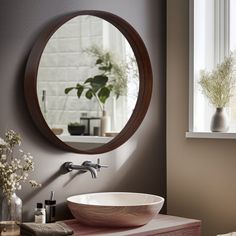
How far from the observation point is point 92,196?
3.19m

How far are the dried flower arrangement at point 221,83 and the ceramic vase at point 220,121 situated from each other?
1.4 inches

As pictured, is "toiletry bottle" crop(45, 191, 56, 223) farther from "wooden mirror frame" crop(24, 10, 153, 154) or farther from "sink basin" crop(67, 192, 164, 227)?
"wooden mirror frame" crop(24, 10, 153, 154)

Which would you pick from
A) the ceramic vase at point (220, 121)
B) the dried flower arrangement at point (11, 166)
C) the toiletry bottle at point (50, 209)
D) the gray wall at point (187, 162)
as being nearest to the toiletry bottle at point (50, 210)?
the toiletry bottle at point (50, 209)

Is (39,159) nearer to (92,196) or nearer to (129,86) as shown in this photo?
(92,196)

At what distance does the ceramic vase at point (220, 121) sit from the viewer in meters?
3.41

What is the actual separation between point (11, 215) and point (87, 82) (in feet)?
2.85

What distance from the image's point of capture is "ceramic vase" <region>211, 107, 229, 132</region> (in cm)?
341

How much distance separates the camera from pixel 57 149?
311cm

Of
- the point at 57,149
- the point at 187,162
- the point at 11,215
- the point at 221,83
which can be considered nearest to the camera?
the point at 11,215

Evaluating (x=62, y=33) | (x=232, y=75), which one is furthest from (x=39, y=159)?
(x=232, y=75)

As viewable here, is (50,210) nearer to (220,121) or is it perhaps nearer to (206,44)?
(220,121)

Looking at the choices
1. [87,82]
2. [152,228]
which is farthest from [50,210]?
[87,82]

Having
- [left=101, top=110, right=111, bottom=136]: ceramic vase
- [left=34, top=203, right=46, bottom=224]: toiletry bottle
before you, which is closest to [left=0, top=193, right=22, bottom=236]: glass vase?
[left=34, top=203, right=46, bottom=224]: toiletry bottle

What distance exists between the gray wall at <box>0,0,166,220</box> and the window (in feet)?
0.68
